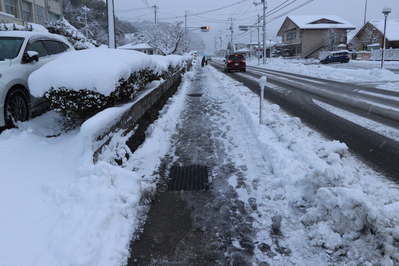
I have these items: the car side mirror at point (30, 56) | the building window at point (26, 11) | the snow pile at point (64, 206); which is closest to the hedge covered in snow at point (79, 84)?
the car side mirror at point (30, 56)

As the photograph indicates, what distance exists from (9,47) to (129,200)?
463 centimetres

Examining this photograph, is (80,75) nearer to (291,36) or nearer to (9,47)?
(9,47)

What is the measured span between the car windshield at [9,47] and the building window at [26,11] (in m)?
26.3

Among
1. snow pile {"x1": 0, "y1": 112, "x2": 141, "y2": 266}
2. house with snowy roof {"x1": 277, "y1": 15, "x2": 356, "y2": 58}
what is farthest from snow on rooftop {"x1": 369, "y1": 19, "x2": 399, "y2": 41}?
snow pile {"x1": 0, "y1": 112, "x2": 141, "y2": 266}

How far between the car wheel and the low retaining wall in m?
1.87

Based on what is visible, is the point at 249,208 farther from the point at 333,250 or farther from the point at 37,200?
the point at 37,200

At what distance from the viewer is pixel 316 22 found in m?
63.9

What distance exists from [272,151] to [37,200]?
363 cm

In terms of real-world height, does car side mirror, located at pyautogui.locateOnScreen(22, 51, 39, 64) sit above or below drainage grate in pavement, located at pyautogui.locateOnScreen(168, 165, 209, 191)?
above

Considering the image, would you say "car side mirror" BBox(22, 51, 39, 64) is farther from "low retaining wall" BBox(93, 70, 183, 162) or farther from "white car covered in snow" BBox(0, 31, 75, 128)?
"low retaining wall" BBox(93, 70, 183, 162)

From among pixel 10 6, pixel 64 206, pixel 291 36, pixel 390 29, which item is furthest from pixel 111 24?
pixel 291 36

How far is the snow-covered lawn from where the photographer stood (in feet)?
9.33

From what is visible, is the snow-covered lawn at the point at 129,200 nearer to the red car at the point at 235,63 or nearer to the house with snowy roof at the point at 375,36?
the red car at the point at 235,63

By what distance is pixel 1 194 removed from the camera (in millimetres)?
3650
